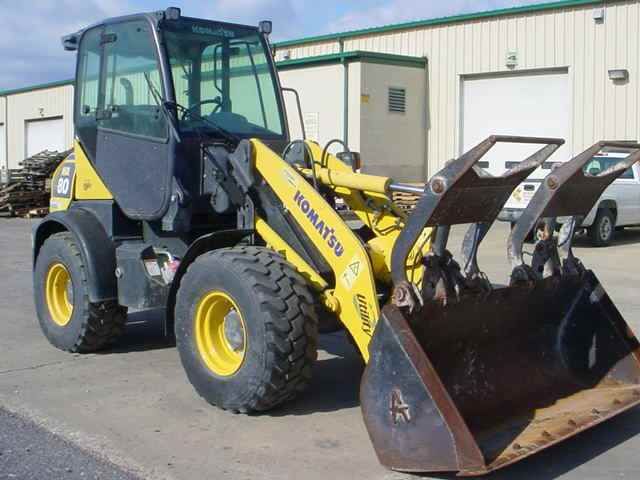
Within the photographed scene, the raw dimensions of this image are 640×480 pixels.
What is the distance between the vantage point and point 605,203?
17.2 meters

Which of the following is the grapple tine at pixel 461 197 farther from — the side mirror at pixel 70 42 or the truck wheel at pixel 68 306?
the side mirror at pixel 70 42

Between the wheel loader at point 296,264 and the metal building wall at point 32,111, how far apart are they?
88.3 feet

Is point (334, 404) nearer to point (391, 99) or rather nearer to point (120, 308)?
point (120, 308)

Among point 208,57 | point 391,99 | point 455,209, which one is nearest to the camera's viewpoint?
point 455,209

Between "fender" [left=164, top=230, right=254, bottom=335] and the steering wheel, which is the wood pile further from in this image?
"fender" [left=164, top=230, right=254, bottom=335]

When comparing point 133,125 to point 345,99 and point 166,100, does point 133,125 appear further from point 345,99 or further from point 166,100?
point 345,99

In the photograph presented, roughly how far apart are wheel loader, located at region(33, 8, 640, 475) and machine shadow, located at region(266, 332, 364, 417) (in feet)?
1.67

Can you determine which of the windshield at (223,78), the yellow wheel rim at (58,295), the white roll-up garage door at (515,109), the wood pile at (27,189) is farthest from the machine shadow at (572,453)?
the wood pile at (27,189)

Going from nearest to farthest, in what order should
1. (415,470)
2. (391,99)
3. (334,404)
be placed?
(415,470)
(334,404)
(391,99)

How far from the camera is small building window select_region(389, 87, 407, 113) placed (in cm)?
2372

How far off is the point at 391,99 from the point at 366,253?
60.8ft

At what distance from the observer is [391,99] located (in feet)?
77.8

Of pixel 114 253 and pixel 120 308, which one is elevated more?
pixel 114 253

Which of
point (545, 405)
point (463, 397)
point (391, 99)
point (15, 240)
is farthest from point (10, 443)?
point (391, 99)
